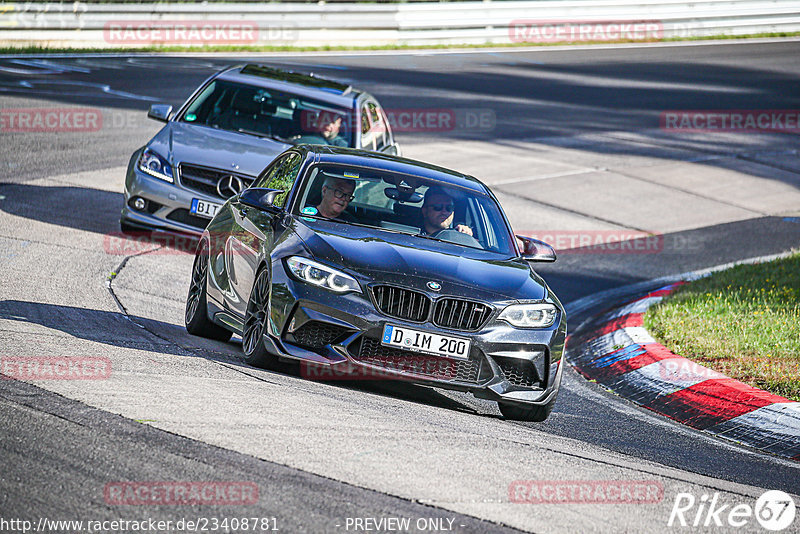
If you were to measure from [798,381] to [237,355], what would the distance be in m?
4.08

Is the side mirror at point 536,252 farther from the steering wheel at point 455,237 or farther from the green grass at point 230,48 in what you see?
the green grass at point 230,48

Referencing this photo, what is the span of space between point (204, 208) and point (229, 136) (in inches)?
46.1

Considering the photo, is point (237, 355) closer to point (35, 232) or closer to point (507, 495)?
point (507, 495)

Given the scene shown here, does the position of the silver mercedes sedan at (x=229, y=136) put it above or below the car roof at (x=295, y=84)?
below

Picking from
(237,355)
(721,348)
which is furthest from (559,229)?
(237,355)

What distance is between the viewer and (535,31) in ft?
115

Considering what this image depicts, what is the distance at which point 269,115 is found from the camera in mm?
12750

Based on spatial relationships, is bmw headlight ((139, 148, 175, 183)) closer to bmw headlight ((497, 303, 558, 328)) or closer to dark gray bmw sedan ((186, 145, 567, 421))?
dark gray bmw sedan ((186, 145, 567, 421))
